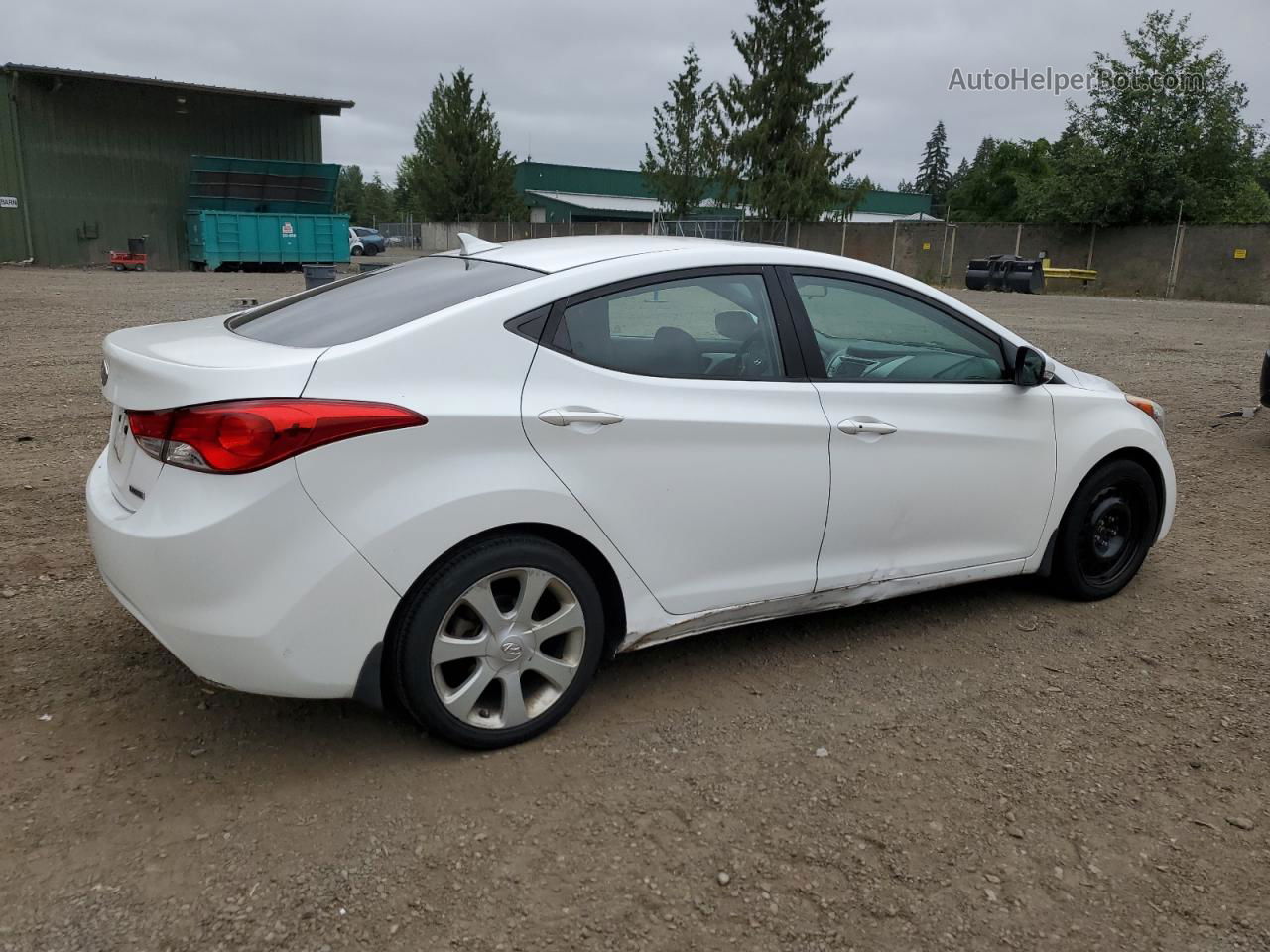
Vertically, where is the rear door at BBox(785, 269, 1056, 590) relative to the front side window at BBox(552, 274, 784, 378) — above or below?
below

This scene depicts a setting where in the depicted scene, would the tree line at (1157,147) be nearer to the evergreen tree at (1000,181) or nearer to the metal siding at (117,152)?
the metal siding at (117,152)

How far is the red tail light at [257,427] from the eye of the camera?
8.49 feet

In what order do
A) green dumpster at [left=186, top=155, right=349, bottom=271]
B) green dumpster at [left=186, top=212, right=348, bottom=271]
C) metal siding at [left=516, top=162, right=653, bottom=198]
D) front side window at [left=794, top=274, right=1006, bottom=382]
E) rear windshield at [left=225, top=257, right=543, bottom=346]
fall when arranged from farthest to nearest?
metal siding at [left=516, top=162, right=653, bottom=198] < green dumpster at [left=186, top=155, right=349, bottom=271] < green dumpster at [left=186, top=212, right=348, bottom=271] < front side window at [left=794, top=274, right=1006, bottom=382] < rear windshield at [left=225, top=257, right=543, bottom=346]

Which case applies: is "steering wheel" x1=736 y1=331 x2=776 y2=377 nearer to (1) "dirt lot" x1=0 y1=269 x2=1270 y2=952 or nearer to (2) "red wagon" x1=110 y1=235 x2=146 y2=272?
(1) "dirt lot" x1=0 y1=269 x2=1270 y2=952

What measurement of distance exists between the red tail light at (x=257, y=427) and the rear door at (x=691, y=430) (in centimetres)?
48

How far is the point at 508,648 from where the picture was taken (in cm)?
296

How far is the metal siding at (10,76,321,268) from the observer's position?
3206 cm

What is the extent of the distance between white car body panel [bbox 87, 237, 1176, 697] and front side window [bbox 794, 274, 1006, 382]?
81 mm

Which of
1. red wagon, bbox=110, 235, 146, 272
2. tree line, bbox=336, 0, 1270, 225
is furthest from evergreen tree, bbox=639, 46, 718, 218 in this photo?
red wagon, bbox=110, 235, 146, 272

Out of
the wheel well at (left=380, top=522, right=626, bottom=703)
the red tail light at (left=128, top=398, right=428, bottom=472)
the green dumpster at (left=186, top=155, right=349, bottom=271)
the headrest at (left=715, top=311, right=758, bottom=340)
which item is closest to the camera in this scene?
the red tail light at (left=128, top=398, right=428, bottom=472)

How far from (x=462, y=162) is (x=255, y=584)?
170 ft

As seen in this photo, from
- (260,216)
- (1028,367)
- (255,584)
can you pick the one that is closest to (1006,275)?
(260,216)

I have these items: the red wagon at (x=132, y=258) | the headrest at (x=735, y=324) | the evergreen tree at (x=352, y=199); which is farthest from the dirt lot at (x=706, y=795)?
the evergreen tree at (x=352, y=199)

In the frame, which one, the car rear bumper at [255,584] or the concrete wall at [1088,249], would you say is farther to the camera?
the concrete wall at [1088,249]
